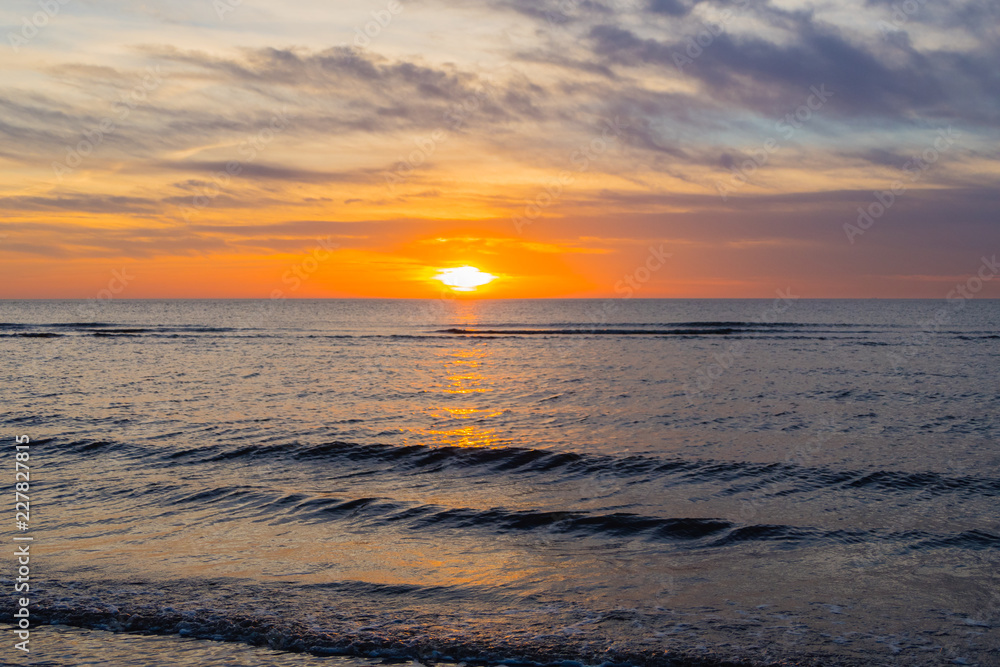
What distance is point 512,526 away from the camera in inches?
541

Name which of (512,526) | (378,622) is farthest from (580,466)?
(378,622)

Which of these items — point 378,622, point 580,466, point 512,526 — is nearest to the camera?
point 378,622

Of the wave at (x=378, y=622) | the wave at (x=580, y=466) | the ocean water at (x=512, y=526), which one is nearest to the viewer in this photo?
the wave at (x=378, y=622)

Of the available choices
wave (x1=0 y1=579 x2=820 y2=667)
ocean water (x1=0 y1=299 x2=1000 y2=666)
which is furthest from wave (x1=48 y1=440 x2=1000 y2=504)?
wave (x1=0 y1=579 x2=820 y2=667)

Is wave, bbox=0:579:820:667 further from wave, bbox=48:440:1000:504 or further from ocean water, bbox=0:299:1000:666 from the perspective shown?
wave, bbox=48:440:1000:504

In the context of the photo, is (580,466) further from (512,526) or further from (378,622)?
(378,622)

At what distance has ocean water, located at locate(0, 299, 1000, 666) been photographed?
8750mm

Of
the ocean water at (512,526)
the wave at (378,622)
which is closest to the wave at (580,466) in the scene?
the ocean water at (512,526)

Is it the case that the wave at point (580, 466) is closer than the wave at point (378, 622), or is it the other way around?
the wave at point (378, 622)

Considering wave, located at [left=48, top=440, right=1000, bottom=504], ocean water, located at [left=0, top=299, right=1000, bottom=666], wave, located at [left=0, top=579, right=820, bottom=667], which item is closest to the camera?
wave, located at [left=0, top=579, right=820, bottom=667]

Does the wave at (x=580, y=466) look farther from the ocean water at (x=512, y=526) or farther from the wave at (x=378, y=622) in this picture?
the wave at (x=378, y=622)

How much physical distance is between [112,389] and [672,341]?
55.5 meters

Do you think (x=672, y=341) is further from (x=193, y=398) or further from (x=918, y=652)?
(x=918, y=652)

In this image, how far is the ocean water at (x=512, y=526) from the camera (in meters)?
8.75
